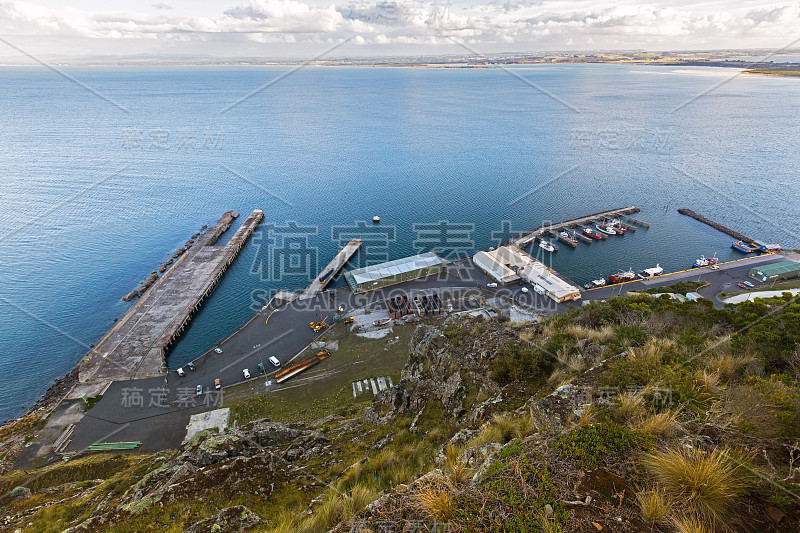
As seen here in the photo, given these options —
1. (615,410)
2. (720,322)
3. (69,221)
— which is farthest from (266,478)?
(69,221)

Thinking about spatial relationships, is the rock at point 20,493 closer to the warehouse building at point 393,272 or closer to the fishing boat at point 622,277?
the warehouse building at point 393,272

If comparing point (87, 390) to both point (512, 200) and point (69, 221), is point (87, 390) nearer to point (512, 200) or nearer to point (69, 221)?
point (69, 221)

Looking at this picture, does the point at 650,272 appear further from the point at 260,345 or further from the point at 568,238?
the point at 260,345

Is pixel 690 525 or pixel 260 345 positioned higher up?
pixel 690 525

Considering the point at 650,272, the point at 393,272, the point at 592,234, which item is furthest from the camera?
the point at 592,234

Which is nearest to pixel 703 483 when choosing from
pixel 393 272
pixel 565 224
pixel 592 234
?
pixel 393 272

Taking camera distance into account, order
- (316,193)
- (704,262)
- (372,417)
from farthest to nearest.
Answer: (316,193) → (704,262) → (372,417)

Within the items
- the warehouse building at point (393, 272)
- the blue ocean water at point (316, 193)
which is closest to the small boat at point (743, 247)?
the blue ocean water at point (316, 193)

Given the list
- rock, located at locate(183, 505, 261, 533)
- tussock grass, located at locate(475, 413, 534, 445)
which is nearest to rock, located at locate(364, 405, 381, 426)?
rock, located at locate(183, 505, 261, 533)
